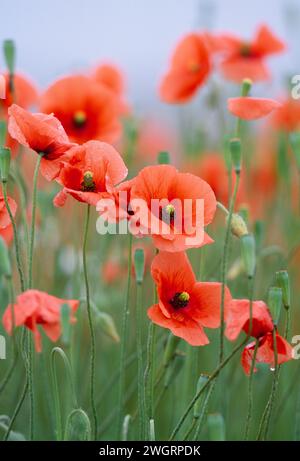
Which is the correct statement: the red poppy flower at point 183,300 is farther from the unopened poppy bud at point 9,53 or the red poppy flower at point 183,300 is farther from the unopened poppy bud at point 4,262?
the unopened poppy bud at point 9,53

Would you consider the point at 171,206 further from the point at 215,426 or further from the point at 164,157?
the point at 215,426

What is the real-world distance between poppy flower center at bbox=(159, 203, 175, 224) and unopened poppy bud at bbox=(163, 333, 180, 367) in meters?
0.15

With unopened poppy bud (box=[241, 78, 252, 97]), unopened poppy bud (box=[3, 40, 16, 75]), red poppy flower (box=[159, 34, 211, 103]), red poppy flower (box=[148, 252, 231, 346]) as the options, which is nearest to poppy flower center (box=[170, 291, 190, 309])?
red poppy flower (box=[148, 252, 231, 346])

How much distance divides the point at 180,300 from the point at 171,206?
9 centimetres

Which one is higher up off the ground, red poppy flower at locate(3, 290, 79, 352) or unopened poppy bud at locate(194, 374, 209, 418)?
red poppy flower at locate(3, 290, 79, 352)

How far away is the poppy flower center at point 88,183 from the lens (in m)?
0.82

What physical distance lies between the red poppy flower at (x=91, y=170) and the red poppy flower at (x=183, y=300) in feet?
0.30

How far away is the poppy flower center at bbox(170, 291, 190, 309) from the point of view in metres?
0.84

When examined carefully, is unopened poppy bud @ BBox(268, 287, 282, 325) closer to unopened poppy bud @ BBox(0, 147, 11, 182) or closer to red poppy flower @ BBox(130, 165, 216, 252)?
red poppy flower @ BBox(130, 165, 216, 252)

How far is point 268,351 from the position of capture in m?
0.85

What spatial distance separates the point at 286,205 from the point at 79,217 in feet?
1.40

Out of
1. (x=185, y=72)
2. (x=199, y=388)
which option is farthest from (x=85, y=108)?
(x=199, y=388)

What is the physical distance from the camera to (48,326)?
0.80 m

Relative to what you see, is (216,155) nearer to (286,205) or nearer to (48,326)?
(286,205)
